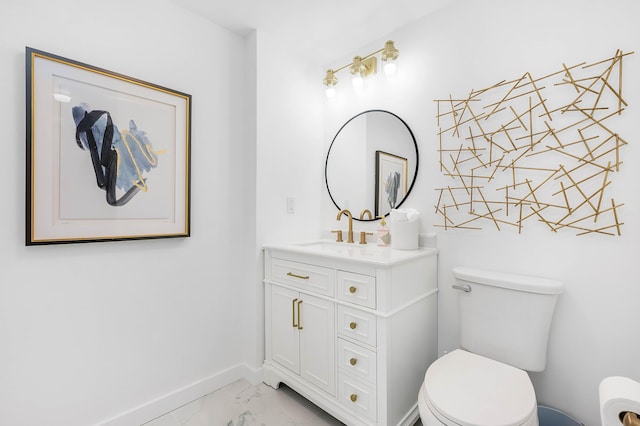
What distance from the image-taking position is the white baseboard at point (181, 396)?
5.15 feet

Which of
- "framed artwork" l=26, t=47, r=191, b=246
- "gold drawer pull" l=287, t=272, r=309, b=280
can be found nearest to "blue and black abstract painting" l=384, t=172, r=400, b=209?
"gold drawer pull" l=287, t=272, r=309, b=280

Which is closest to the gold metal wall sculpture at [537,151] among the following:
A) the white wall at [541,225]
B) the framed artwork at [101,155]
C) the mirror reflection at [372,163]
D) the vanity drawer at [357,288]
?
the white wall at [541,225]

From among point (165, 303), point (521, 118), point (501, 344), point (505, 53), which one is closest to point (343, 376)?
point (501, 344)

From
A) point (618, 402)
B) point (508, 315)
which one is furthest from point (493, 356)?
point (618, 402)

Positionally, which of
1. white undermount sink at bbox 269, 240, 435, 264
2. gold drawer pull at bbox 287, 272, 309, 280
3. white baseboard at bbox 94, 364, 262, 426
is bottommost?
white baseboard at bbox 94, 364, 262, 426

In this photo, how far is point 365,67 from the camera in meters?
2.04

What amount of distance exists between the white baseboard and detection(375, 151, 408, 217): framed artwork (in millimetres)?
1369

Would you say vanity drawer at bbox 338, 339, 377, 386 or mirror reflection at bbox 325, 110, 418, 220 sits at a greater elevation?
mirror reflection at bbox 325, 110, 418, 220

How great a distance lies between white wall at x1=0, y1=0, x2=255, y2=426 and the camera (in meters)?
1.29

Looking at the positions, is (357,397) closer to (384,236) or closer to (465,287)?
(465,287)

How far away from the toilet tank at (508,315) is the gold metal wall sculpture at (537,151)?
11.9 inches

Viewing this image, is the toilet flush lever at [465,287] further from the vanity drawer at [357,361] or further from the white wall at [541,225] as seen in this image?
the vanity drawer at [357,361]

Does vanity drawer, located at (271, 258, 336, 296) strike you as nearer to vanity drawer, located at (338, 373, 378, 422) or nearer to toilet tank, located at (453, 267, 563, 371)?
vanity drawer, located at (338, 373, 378, 422)

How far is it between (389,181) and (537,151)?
0.81 meters
